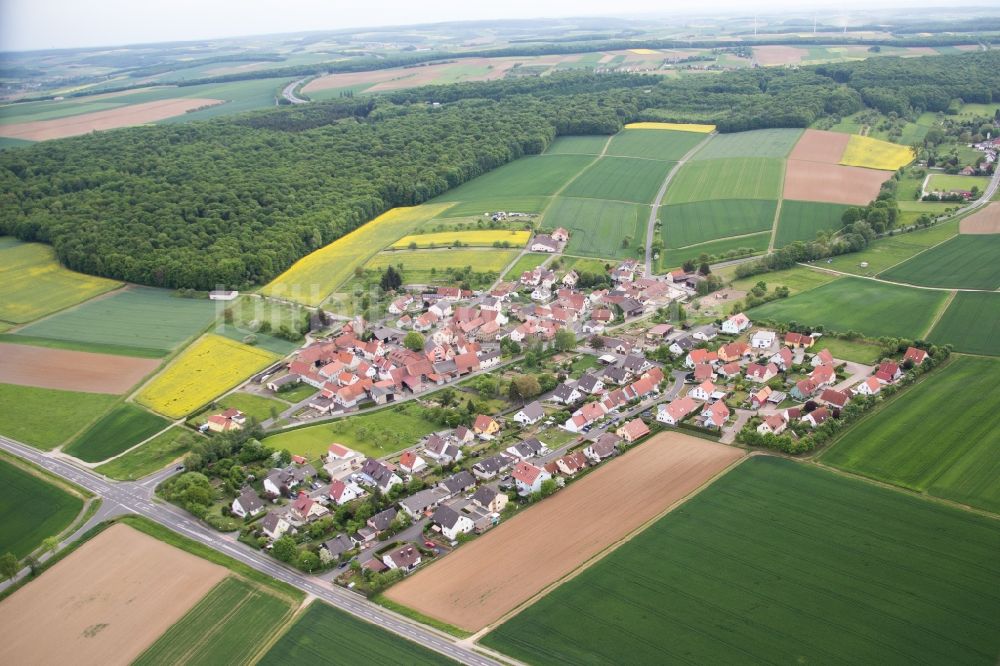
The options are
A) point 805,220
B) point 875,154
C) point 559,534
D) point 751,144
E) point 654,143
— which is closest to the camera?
point 559,534

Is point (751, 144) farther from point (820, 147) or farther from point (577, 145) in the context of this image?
point (577, 145)

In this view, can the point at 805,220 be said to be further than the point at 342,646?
Yes

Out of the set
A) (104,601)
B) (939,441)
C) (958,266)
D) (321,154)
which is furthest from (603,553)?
(321,154)

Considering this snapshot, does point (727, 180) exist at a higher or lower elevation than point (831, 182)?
higher

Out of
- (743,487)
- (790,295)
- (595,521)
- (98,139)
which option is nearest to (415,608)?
(595,521)

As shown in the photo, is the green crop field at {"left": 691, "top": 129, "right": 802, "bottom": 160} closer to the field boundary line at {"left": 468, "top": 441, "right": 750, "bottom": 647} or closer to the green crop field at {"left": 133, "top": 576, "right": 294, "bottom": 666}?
the field boundary line at {"left": 468, "top": 441, "right": 750, "bottom": 647}

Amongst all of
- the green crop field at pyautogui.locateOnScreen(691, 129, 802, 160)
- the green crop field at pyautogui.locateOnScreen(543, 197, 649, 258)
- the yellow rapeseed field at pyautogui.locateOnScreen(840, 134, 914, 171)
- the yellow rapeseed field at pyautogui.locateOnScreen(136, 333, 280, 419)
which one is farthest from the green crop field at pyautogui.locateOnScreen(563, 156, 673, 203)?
the yellow rapeseed field at pyautogui.locateOnScreen(136, 333, 280, 419)

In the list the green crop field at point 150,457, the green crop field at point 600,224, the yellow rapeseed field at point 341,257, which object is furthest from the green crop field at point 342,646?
the green crop field at point 600,224
